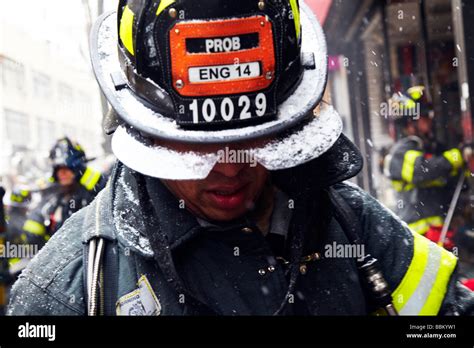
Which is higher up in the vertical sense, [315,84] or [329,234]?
[315,84]

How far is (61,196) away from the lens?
315 centimetres

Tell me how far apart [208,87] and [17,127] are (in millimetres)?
11897

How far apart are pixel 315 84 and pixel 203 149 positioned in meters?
0.27

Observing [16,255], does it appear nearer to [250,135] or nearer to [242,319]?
[242,319]

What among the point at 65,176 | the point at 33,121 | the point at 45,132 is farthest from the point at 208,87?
the point at 45,132

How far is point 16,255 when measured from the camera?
6.52 feet

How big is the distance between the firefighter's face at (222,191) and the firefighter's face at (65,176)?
76.7 inches

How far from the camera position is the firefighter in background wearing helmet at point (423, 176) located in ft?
13.1

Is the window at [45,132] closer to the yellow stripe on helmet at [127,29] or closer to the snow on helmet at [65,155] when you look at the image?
the snow on helmet at [65,155]

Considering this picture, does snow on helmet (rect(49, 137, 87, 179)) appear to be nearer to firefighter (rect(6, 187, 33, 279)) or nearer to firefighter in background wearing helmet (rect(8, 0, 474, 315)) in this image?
firefighter (rect(6, 187, 33, 279))

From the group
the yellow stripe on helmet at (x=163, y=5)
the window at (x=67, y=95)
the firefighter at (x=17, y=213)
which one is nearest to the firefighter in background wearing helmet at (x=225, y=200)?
the yellow stripe on helmet at (x=163, y=5)

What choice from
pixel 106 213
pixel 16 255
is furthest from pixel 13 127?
pixel 106 213

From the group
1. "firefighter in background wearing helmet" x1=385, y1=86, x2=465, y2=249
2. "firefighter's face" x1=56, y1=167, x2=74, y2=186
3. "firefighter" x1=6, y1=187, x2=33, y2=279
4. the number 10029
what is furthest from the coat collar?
"firefighter in background wearing helmet" x1=385, y1=86, x2=465, y2=249

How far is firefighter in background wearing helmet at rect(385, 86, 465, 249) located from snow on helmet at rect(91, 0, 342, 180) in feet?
9.73
